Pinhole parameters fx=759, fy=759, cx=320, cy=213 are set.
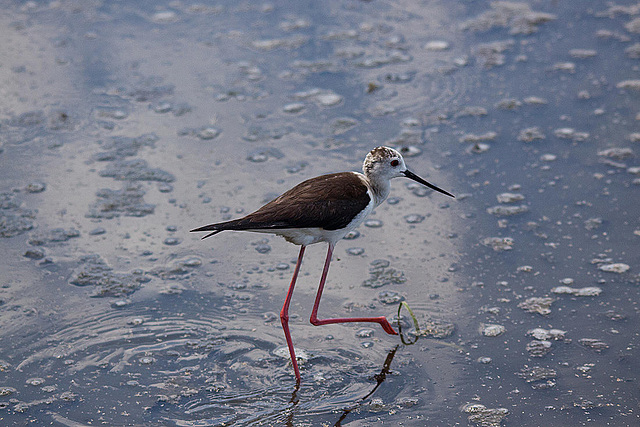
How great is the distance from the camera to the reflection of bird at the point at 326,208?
3.46m

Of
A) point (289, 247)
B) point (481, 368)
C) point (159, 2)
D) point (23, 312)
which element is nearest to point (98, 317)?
point (23, 312)

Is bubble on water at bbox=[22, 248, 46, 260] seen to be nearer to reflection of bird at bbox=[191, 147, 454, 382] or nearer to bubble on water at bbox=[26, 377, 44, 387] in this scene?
bubble on water at bbox=[26, 377, 44, 387]

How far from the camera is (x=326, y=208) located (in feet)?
11.6

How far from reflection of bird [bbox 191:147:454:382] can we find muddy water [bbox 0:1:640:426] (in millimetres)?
411

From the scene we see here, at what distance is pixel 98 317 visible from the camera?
3.92 meters

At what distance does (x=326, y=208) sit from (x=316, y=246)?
3.70 feet

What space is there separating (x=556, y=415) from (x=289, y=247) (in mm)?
1891

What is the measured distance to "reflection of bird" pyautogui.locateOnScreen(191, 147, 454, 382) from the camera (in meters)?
3.46

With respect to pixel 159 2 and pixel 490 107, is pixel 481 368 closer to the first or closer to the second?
pixel 490 107

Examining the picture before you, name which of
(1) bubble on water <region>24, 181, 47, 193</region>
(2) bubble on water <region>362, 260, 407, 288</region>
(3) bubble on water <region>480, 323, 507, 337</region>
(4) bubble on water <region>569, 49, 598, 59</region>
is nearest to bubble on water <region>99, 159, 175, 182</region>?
(1) bubble on water <region>24, 181, 47, 193</region>

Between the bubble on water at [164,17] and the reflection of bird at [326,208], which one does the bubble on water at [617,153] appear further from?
the bubble on water at [164,17]

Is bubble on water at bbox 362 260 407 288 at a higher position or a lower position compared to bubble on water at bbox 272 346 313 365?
higher

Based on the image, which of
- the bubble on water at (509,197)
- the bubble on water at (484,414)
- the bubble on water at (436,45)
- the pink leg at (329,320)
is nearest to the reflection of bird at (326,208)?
the pink leg at (329,320)

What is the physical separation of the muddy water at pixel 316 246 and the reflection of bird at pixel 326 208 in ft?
1.35
